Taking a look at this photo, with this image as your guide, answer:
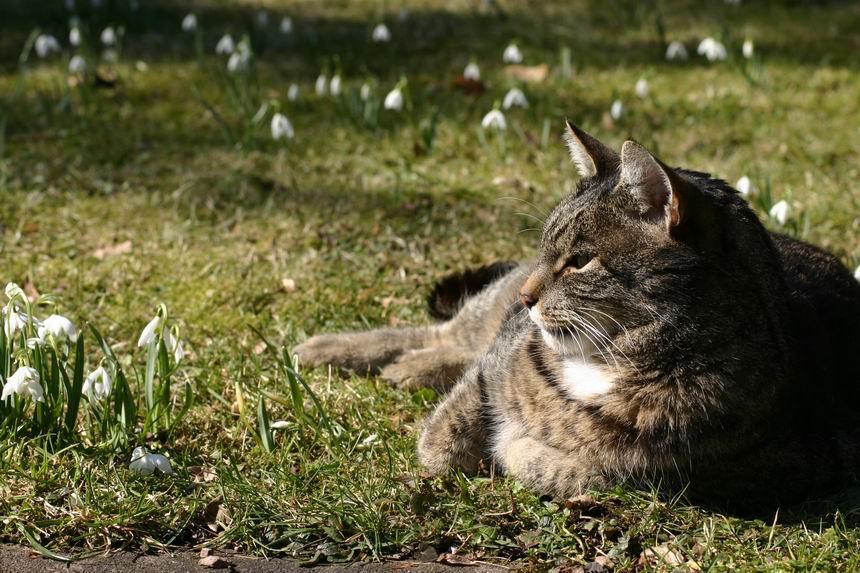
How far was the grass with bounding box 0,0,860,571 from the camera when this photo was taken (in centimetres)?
281

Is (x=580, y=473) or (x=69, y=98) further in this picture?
(x=69, y=98)

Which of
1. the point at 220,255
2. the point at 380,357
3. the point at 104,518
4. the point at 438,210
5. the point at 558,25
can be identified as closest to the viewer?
the point at 104,518

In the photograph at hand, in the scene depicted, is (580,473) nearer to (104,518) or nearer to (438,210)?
(104,518)

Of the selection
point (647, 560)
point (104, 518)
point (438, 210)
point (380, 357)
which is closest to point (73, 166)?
point (438, 210)

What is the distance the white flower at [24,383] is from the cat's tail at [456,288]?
5.52 ft

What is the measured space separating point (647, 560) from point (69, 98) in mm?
4702

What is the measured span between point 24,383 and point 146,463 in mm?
430

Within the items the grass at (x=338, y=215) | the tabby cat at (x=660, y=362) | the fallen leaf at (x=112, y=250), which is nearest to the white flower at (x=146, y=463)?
the grass at (x=338, y=215)

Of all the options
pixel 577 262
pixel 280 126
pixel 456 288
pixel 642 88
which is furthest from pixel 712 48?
pixel 577 262

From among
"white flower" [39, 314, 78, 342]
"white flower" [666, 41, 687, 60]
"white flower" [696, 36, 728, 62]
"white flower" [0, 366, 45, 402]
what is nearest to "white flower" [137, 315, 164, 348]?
"white flower" [39, 314, 78, 342]

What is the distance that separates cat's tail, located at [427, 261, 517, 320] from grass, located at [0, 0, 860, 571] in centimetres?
22

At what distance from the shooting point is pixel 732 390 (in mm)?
2602

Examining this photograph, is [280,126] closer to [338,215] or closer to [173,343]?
[338,215]

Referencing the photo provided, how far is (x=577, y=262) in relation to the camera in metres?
2.76
